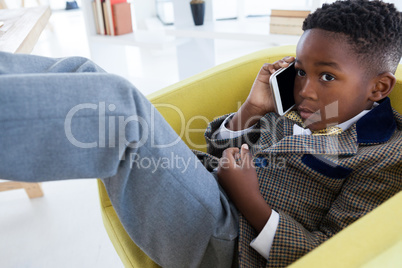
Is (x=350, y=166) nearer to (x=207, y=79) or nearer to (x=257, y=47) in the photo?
(x=207, y=79)

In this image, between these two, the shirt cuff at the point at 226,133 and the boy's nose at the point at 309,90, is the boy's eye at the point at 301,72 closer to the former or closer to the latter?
the boy's nose at the point at 309,90

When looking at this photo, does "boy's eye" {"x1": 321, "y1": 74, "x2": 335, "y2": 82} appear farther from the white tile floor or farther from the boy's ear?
the white tile floor

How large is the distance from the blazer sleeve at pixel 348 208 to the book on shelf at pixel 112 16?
1.72 m

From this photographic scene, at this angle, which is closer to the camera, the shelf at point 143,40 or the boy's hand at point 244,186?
the boy's hand at point 244,186

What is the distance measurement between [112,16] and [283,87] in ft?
4.95

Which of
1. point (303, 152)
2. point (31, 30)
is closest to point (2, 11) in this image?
point (31, 30)

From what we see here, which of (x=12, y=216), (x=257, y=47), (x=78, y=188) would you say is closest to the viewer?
(x=12, y=216)

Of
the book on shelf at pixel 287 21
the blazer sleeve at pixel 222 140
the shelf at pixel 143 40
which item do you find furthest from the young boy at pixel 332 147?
the shelf at pixel 143 40

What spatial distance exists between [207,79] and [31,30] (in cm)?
56

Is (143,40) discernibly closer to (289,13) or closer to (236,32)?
(236,32)

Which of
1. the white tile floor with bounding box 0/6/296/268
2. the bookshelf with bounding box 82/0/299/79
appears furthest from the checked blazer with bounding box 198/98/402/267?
the bookshelf with bounding box 82/0/299/79

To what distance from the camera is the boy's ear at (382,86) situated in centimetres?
77

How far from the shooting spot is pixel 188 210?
→ 2.05 ft

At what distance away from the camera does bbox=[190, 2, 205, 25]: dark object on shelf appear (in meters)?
1.84
